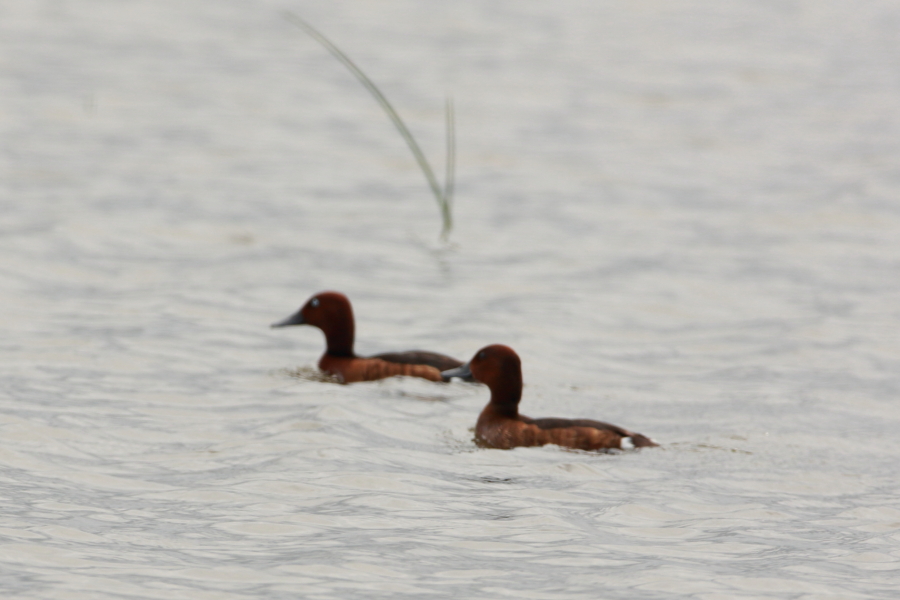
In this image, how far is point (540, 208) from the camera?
1541 cm

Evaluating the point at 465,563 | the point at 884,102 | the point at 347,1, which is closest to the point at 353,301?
the point at 465,563

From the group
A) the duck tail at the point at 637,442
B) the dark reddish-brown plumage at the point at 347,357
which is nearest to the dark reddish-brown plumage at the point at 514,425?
the duck tail at the point at 637,442

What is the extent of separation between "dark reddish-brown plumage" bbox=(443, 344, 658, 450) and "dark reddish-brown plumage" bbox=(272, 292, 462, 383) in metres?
0.59

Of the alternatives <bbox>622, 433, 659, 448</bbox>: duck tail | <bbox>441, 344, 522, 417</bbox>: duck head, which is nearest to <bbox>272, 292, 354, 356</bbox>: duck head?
<bbox>441, 344, 522, 417</bbox>: duck head

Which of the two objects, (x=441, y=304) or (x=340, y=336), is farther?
(x=441, y=304)

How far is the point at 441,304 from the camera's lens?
1145 cm

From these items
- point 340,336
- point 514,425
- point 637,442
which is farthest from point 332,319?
point 637,442

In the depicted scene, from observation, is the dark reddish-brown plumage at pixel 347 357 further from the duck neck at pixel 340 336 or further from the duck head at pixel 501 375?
the duck head at pixel 501 375

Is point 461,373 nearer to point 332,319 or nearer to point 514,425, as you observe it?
point 514,425

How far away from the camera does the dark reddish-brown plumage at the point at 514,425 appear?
24.1 ft

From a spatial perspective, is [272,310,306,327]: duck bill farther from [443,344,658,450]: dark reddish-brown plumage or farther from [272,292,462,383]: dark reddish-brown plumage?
[443,344,658,450]: dark reddish-brown plumage

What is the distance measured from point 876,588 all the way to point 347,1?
2370cm

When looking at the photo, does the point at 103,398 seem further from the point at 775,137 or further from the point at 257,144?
the point at 775,137

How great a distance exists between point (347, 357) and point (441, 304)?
2.24 meters
